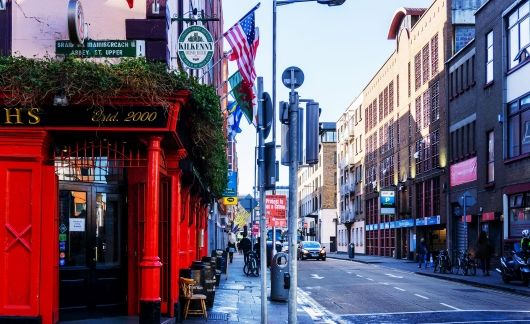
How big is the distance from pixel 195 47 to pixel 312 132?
394 cm

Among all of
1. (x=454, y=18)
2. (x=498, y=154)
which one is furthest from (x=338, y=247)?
(x=498, y=154)

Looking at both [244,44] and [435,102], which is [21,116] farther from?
[435,102]

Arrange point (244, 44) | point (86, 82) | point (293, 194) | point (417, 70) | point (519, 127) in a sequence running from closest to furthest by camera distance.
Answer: point (86, 82) < point (293, 194) < point (244, 44) < point (519, 127) < point (417, 70)

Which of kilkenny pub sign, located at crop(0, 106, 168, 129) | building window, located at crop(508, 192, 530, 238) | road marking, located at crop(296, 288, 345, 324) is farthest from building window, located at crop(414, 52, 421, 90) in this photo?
kilkenny pub sign, located at crop(0, 106, 168, 129)

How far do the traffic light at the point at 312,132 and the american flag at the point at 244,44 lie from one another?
5.60 metres

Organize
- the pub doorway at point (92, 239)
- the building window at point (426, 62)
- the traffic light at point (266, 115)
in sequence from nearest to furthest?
the traffic light at point (266, 115)
the pub doorway at point (92, 239)
the building window at point (426, 62)

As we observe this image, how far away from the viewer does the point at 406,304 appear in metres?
20.2

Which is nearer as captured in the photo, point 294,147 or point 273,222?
point 294,147

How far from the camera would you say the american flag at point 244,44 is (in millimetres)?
17766

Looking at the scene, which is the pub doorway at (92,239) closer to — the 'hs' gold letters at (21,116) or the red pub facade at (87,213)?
the red pub facade at (87,213)

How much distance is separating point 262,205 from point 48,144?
3818 mm

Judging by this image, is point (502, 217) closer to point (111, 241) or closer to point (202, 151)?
point (202, 151)

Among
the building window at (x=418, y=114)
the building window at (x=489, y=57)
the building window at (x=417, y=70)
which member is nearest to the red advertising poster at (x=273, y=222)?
the building window at (x=489, y=57)

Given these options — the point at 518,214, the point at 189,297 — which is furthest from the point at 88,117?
the point at 518,214
